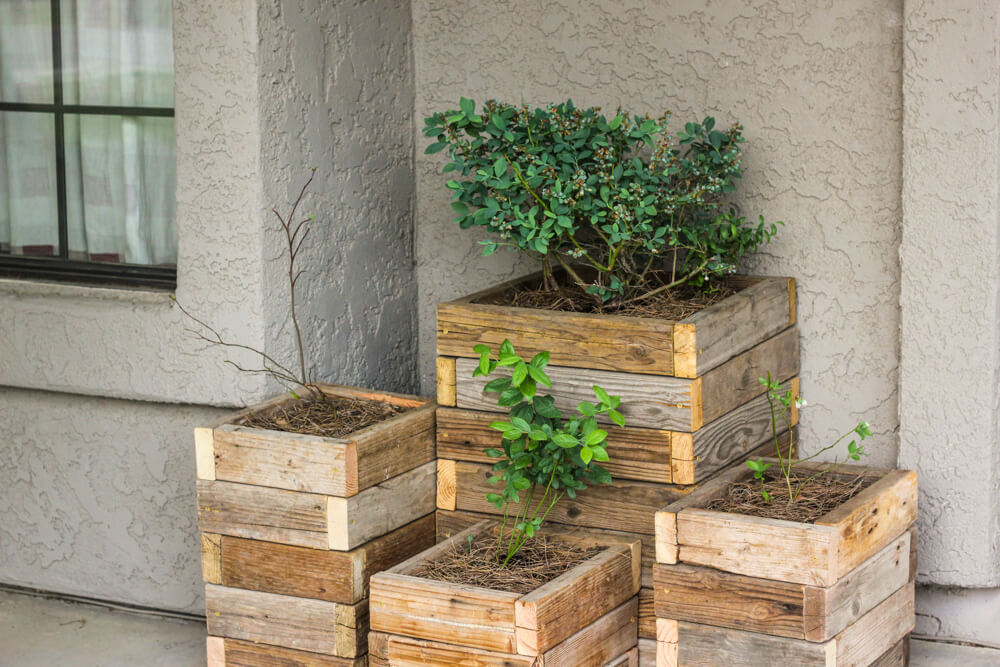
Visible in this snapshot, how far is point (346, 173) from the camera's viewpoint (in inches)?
161

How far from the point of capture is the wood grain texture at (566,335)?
3359 mm

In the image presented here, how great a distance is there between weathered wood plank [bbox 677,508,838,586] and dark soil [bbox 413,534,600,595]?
1.18 feet

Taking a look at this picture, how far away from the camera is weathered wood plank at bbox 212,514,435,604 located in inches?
134

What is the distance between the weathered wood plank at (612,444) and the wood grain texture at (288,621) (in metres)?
0.50

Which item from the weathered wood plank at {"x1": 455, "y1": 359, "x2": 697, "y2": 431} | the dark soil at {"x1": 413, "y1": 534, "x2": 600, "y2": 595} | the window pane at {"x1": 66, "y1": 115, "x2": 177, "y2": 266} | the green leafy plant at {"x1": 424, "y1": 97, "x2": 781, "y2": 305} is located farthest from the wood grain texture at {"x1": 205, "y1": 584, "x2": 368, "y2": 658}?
the window pane at {"x1": 66, "y1": 115, "x2": 177, "y2": 266}

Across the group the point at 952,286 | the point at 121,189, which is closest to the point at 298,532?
the point at 121,189

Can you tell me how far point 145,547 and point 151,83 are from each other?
144 cm

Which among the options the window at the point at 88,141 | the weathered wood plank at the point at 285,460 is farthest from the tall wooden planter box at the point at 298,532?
the window at the point at 88,141

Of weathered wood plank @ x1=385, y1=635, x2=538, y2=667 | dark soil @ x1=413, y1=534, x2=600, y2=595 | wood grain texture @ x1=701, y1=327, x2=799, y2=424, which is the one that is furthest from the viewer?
wood grain texture @ x1=701, y1=327, x2=799, y2=424

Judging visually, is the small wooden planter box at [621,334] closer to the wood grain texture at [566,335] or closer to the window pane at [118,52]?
the wood grain texture at [566,335]

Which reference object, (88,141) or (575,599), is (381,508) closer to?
(575,599)

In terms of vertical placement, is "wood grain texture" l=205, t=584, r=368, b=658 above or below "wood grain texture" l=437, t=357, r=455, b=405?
below

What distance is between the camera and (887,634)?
3309mm

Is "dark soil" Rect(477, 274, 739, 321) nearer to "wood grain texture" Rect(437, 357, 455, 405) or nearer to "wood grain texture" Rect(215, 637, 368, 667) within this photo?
"wood grain texture" Rect(437, 357, 455, 405)
